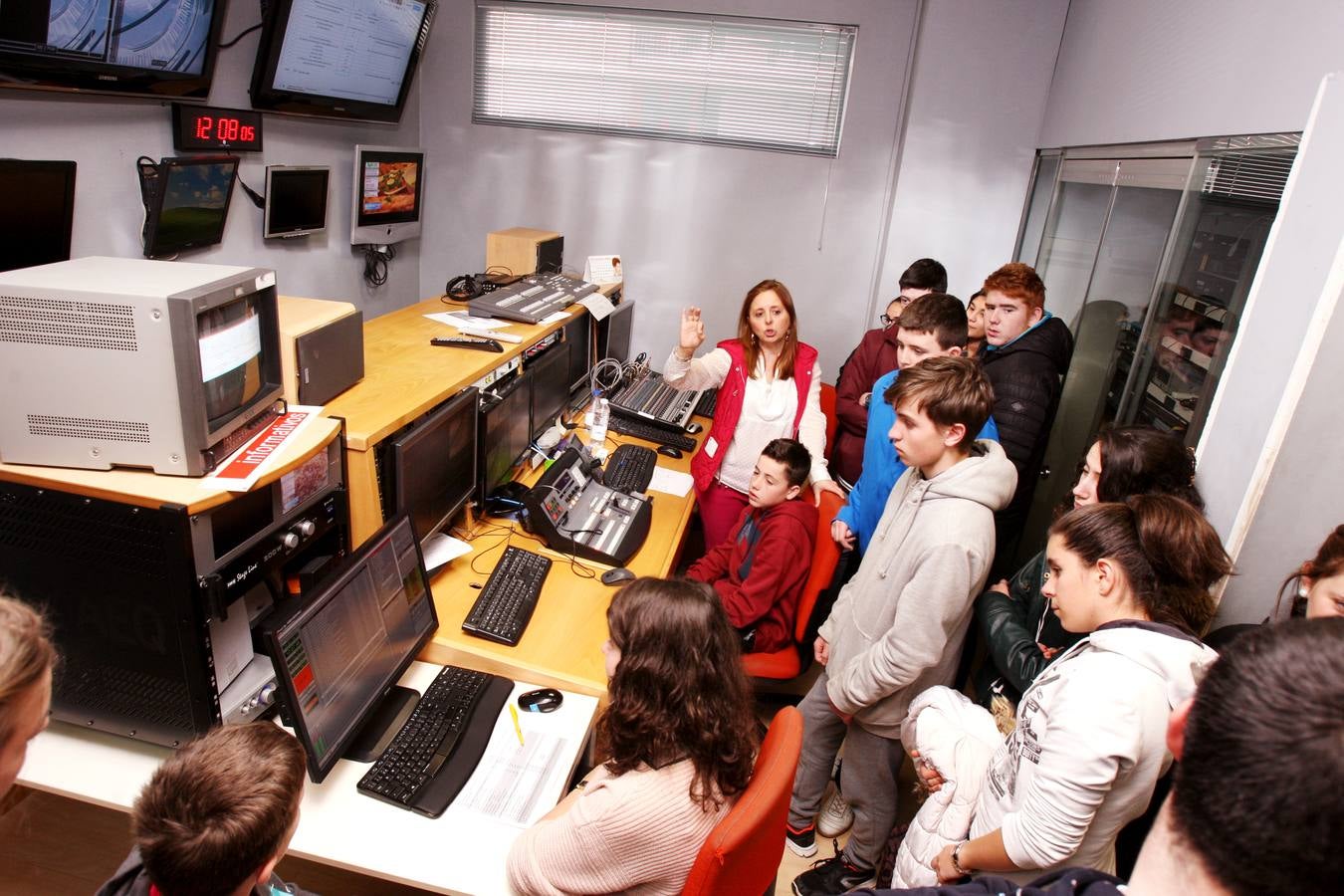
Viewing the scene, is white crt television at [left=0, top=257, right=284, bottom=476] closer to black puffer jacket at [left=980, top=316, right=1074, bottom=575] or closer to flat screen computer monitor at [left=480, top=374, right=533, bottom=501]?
flat screen computer monitor at [left=480, top=374, right=533, bottom=501]

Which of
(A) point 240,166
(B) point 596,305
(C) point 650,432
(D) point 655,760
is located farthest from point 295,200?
(D) point 655,760

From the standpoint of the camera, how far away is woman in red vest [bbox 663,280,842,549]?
9.45 feet

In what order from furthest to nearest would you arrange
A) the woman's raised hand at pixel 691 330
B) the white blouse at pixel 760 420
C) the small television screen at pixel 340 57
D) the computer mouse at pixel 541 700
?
the small television screen at pixel 340 57 → the white blouse at pixel 760 420 → the woman's raised hand at pixel 691 330 → the computer mouse at pixel 541 700

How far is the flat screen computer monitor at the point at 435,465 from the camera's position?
181 cm

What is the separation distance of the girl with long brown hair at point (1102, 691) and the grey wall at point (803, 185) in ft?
10.1

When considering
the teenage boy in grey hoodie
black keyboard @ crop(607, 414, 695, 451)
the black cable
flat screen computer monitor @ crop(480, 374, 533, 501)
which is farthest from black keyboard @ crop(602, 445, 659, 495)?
the black cable

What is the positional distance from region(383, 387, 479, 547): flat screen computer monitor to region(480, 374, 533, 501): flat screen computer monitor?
0.17ft

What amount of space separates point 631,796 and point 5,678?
87 cm

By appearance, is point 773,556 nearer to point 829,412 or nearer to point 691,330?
point 691,330

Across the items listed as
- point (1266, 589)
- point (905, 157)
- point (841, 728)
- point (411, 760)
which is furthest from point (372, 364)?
point (905, 157)

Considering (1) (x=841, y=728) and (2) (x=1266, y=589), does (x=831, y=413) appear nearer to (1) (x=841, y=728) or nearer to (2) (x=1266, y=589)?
(1) (x=841, y=728)

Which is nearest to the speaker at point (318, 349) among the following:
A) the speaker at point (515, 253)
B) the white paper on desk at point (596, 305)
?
the white paper on desk at point (596, 305)

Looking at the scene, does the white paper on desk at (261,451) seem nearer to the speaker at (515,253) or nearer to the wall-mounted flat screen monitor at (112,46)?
the wall-mounted flat screen monitor at (112,46)

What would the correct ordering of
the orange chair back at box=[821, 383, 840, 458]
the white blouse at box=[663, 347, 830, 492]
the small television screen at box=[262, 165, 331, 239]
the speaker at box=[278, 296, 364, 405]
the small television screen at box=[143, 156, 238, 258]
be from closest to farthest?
the speaker at box=[278, 296, 364, 405]
the small television screen at box=[143, 156, 238, 258]
the white blouse at box=[663, 347, 830, 492]
the small television screen at box=[262, 165, 331, 239]
the orange chair back at box=[821, 383, 840, 458]
